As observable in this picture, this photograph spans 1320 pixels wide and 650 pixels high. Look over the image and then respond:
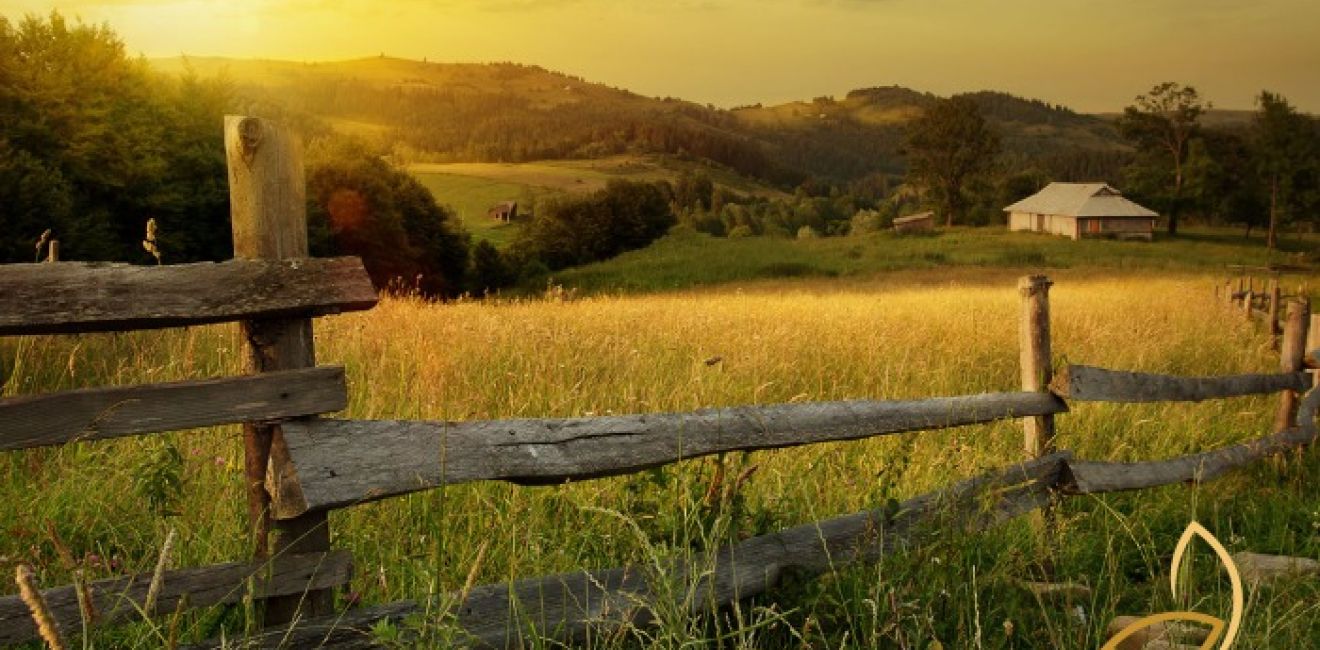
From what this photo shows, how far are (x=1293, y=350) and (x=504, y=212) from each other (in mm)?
51184

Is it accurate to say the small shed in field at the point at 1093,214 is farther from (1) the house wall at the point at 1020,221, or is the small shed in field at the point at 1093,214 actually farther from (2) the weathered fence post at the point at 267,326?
(2) the weathered fence post at the point at 267,326

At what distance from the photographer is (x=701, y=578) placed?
11.9 feet

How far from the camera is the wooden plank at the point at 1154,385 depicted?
222 inches

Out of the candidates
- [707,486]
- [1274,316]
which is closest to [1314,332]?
[707,486]

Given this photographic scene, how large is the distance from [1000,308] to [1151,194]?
2297 inches

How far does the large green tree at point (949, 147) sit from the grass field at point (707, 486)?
68.9 m

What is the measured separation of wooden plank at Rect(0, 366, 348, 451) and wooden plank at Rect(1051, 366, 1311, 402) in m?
4.11

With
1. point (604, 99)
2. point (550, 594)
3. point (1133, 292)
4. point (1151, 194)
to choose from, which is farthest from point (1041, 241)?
point (604, 99)

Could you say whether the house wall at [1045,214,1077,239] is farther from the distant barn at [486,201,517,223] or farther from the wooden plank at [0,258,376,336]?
the wooden plank at [0,258,376,336]

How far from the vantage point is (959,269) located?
151ft

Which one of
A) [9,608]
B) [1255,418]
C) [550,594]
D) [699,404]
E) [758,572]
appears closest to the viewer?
[9,608]

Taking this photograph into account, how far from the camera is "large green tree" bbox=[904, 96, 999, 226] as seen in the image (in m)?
79.8

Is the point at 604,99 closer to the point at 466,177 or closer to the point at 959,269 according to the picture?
the point at 466,177

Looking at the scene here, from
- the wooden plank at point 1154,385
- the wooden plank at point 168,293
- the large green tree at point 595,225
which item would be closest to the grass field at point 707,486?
the wooden plank at point 1154,385
